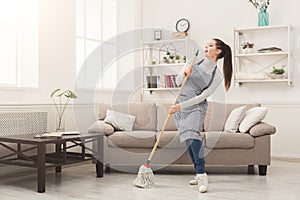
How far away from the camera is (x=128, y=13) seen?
620 cm

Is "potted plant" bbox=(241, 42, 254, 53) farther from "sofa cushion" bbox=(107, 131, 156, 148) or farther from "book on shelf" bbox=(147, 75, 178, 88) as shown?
"sofa cushion" bbox=(107, 131, 156, 148)

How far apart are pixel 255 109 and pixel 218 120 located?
45 cm

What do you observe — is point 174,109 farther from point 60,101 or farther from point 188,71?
point 60,101

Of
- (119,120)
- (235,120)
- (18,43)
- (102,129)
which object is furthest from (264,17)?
(18,43)

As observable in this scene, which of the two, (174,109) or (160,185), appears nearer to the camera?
(174,109)

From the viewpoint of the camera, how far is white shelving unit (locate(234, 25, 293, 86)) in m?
5.39

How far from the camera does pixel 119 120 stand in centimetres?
450

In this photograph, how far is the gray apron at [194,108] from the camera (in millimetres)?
3545

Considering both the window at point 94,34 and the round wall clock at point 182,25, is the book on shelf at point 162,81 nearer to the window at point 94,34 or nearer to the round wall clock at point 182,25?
the window at point 94,34

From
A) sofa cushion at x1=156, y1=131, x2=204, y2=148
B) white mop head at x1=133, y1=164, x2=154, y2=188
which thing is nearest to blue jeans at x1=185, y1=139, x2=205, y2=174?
white mop head at x1=133, y1=164, x2=154, y2=188

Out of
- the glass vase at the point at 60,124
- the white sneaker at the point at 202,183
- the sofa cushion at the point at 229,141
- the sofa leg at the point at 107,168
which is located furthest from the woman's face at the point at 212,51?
the glass vase at the point at 60,124

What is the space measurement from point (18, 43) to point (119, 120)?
133 cm

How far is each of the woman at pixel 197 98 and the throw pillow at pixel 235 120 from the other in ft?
2.80

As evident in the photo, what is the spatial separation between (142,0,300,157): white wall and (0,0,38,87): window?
227 cm
